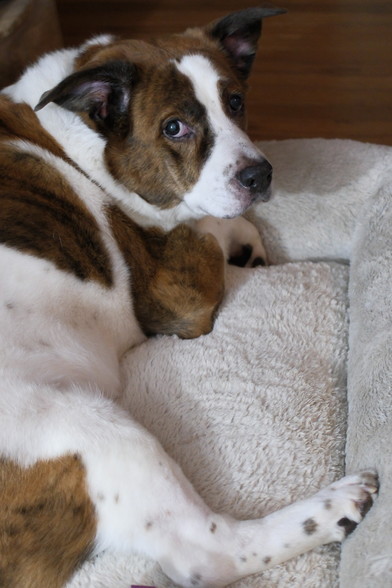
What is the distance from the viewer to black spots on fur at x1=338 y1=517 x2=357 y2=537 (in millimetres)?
1623

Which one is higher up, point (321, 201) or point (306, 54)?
point (321, 201)

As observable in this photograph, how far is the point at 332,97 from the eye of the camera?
391 centimetres

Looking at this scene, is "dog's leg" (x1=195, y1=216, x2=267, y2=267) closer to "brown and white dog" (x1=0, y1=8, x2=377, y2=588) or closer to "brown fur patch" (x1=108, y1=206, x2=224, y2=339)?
"brown and white dog" (x1=0, y1=8, x2=377, y2=588)

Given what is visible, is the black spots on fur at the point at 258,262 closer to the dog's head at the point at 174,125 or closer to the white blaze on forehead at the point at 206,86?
the dog's head at the point at 174,125

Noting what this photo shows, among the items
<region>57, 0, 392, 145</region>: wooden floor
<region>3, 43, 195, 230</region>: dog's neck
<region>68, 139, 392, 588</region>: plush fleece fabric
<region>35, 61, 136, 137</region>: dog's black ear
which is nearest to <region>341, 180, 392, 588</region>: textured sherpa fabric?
<region>68, 139, 392, 588</region>: plush fleece fabric

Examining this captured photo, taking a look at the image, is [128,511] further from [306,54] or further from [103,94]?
[306,54]

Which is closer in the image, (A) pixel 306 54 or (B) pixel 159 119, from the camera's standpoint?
(B) pixel 159 119

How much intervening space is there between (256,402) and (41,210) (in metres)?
0.71

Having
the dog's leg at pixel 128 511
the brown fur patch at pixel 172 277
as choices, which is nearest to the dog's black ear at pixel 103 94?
the brown fur patch at pixel 172 277

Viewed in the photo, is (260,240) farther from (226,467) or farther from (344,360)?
(226,467)

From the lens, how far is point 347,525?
5.33 ft

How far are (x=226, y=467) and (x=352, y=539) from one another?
0.34 meters

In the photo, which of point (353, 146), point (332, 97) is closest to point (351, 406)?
point (353, 146)

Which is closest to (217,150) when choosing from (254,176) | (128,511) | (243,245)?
(254,176)
